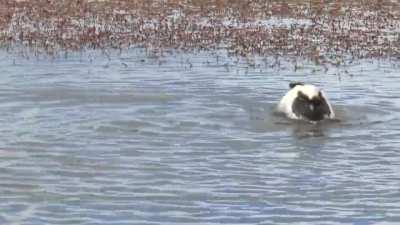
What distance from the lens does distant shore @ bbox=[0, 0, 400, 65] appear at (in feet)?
75.2

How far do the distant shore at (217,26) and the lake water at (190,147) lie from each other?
9.01ft

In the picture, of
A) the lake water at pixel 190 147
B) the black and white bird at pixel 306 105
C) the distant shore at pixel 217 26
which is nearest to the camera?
the lake water at pixel 190 147

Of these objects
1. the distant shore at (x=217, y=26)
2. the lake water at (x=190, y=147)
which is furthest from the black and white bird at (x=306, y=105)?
the distant shore at (x=217, y=26)

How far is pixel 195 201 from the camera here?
990cm

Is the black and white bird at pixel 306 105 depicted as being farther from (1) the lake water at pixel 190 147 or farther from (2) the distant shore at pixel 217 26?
(2) the distant shore at pixel 217 26

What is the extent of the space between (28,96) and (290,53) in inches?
310

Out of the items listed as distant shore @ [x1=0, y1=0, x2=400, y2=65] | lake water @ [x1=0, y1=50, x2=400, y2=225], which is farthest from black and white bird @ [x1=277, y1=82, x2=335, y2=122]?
distant shore @ [x1=0, y1=0, x2=400, y2=65]

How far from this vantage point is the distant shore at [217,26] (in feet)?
75.2

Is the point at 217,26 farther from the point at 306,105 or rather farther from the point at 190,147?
the point at 190,147

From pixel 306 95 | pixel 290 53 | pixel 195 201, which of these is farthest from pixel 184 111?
pixel 290 53

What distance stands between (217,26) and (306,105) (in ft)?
38.8

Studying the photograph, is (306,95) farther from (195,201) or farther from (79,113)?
(195,201)

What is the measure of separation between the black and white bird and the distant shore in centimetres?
594

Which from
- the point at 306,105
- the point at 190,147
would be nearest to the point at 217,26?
the point at 306,105
